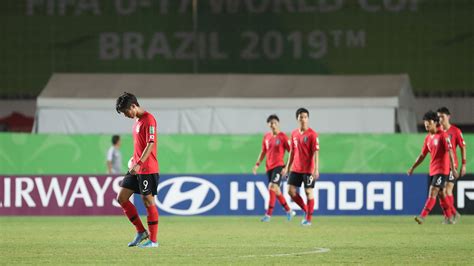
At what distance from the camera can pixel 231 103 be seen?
30.0m

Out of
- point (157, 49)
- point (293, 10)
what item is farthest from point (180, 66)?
point (293, 10)

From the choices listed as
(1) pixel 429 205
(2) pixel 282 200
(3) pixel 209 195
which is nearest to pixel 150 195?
(1) pixel 429 205

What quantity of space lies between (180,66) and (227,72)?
1392mm

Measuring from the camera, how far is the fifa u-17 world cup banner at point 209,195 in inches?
928

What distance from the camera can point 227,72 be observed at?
109 ft

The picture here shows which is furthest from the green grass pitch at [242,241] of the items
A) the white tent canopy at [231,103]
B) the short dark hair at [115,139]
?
the white tent canopy at [231,103]

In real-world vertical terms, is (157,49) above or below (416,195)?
above

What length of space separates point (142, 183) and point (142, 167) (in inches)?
7.3

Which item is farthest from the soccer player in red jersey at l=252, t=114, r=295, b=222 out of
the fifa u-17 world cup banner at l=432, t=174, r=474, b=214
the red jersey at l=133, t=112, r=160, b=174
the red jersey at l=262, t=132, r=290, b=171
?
the red jersey at l=133, t=112, r=160, b=174

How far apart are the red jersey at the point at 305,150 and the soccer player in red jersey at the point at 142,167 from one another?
5986mm

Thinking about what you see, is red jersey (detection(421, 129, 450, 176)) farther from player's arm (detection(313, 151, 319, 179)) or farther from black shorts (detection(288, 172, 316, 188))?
black shorts (detection(288, 172, 316, 188))

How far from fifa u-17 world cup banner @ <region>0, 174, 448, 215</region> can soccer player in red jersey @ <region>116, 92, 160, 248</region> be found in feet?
30.0

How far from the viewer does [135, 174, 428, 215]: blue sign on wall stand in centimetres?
2372

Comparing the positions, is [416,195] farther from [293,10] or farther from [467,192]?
[293,10]
